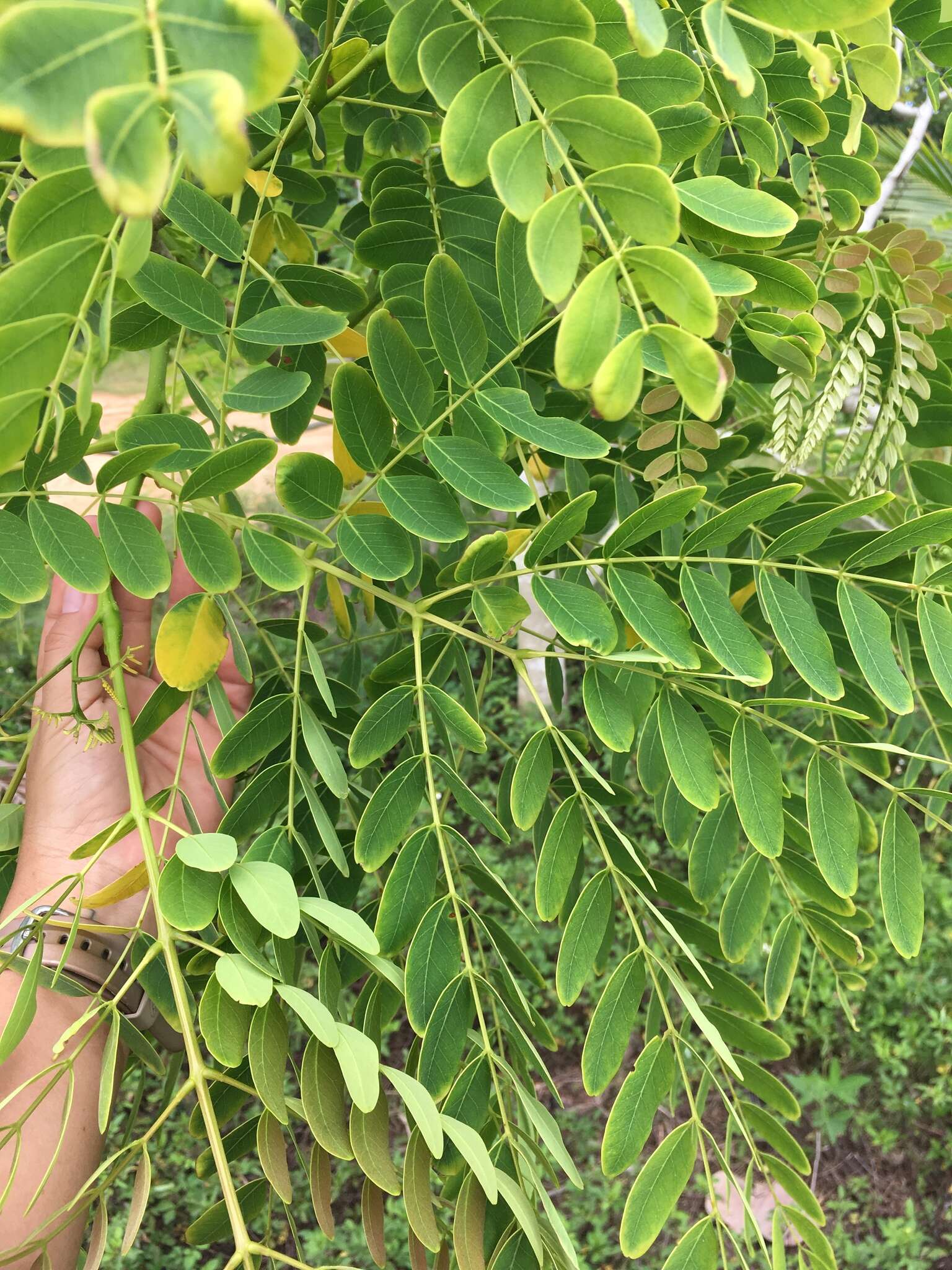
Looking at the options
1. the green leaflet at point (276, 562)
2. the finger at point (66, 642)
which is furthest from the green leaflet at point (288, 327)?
the finger at point (66, 642)

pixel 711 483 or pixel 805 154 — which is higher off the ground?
pixel 805 154

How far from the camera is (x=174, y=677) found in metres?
0.53

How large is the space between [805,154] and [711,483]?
0.72ft

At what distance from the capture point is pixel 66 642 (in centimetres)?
77

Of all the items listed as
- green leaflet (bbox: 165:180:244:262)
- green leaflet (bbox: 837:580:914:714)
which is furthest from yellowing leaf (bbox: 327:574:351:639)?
green leaflet (bbox: 837:580:914:714)

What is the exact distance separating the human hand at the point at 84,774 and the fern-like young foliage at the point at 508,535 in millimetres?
161

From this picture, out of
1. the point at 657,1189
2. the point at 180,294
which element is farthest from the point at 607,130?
the point at 657,1189

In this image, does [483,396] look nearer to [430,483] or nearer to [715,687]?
[430,483]

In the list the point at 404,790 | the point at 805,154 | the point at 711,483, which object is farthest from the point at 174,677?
the point at 805,154

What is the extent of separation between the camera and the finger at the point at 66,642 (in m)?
0.75

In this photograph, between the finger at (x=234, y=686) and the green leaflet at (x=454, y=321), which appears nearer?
the green leaflet at (x=454, y=321)

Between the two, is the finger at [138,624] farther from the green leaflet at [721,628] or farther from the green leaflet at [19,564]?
the green leaflet at [721,628]

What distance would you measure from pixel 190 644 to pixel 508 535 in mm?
187

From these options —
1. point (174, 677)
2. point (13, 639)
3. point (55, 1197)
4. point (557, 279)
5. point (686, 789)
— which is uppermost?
point (557, 279)
